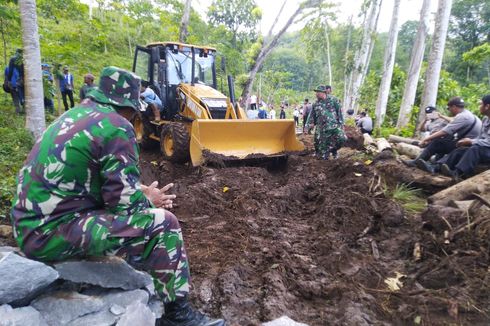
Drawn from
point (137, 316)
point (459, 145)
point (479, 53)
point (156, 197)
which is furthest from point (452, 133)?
point (479, 53)

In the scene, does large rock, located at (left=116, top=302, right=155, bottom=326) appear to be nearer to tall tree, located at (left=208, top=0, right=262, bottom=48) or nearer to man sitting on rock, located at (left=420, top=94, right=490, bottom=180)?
man sitting on rock, located at (left=420, top=94, right=490, bottom=180)

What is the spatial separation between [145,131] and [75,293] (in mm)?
6935

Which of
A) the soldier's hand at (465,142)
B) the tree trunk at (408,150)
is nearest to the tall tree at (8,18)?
the soldier's hand at (465,142)

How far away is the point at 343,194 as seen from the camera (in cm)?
504

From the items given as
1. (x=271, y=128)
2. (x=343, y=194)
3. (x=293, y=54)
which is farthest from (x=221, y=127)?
(x=293, y=54)

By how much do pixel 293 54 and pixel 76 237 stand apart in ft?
239

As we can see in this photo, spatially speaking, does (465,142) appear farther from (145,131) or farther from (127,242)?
(145,131)

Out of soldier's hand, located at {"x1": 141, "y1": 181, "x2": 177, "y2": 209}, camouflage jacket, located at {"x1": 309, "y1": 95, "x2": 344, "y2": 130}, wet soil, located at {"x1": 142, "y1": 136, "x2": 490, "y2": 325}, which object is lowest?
wet soil, located at {"x1": 142, "y1": 136, "x2": 490, "y2": 325}

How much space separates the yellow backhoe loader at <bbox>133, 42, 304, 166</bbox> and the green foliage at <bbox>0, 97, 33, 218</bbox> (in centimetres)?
249

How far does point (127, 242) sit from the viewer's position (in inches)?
84.5

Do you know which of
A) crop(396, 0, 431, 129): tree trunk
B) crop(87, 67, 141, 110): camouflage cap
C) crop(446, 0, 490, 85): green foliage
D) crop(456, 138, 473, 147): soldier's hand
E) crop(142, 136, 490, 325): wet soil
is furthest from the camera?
crop(446, 0, 490, 85): green foliage

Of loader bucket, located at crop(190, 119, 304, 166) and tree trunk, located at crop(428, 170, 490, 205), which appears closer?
tree trunk, located at crop(428, 170, 490, 205)

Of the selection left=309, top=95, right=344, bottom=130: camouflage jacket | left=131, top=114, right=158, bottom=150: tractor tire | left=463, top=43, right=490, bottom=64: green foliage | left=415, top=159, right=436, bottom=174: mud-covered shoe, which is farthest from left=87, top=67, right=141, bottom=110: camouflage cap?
left=463, top=43, right=490, bottom=64: green foliage

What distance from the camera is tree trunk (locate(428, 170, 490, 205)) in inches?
172
